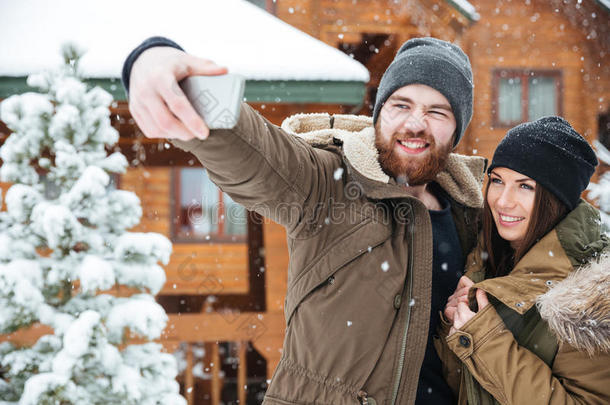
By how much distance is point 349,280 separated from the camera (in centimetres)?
161

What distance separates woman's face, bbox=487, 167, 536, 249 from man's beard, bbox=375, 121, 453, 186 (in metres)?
0.26

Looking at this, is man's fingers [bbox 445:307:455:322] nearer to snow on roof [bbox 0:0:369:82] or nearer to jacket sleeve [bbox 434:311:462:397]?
jacket sleeve [bbox 434:311:462:397]

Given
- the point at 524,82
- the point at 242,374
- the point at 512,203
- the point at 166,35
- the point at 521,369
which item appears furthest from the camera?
the point at 524,82

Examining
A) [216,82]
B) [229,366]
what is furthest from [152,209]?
[216,82]

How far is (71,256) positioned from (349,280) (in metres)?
2.87

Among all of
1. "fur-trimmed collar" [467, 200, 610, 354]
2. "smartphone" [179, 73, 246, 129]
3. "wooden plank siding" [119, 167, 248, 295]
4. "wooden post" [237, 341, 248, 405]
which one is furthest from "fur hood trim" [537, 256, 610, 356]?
"wooden plank siding" [119, 167, 248, 295]

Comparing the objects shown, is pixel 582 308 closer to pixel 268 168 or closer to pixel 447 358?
pixel 447 358

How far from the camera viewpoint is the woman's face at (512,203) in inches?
74.7

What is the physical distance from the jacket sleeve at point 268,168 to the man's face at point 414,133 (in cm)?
28

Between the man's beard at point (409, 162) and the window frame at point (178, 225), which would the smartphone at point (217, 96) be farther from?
the window frame at point (178, 225)

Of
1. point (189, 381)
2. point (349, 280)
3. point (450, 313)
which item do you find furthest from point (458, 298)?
point (189, 381)

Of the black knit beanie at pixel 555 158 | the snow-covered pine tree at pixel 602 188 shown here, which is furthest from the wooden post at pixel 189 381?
the snow-covered pine tree at pixel 602 188

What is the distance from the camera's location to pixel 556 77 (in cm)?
782

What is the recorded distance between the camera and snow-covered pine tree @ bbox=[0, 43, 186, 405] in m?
3.46
